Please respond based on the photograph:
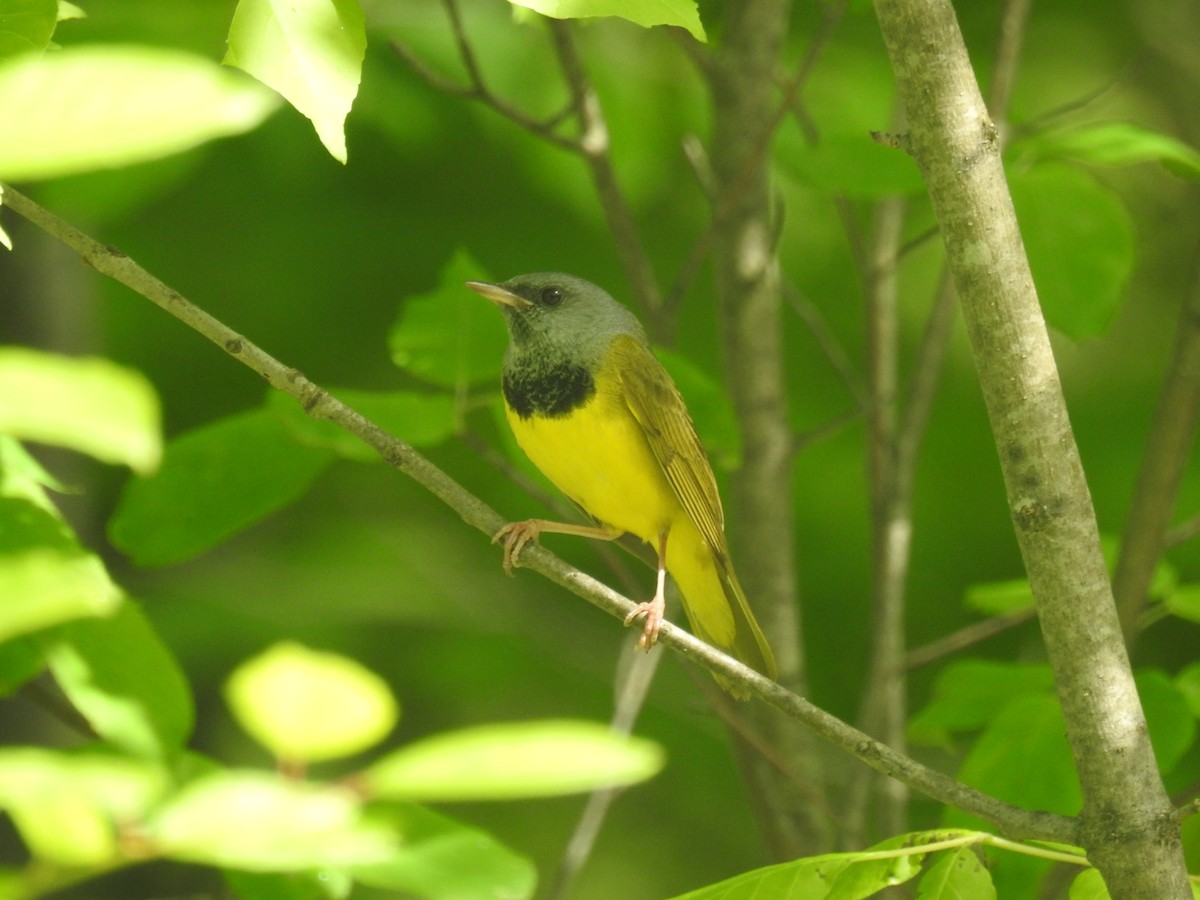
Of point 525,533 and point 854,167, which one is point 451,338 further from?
point 854,167

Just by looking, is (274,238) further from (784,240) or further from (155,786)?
(155,786)

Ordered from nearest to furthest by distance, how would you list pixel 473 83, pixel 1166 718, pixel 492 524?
1. pixel 492 524
2. pixel 1166 718
3. pixel 473 83

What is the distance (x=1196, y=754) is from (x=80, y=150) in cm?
538

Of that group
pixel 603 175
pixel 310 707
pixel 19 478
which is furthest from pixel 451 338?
pixel 310 707

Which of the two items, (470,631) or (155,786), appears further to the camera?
(470,631)

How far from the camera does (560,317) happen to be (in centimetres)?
466

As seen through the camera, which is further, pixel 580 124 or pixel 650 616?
pixel 580 124

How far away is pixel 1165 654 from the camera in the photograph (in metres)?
5.99

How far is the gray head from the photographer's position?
453 centimetres

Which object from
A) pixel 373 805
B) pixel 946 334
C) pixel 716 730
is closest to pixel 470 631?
pixel 716 730

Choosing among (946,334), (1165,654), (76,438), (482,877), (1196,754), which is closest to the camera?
(76,438)

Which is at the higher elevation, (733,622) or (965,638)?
(965,638)

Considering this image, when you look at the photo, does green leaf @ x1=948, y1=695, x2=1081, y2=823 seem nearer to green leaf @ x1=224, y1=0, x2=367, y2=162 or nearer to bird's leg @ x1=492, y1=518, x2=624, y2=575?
bird's leg @ x1=492, y1=518, x2=624, y2=575

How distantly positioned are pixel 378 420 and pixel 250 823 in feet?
7.57
